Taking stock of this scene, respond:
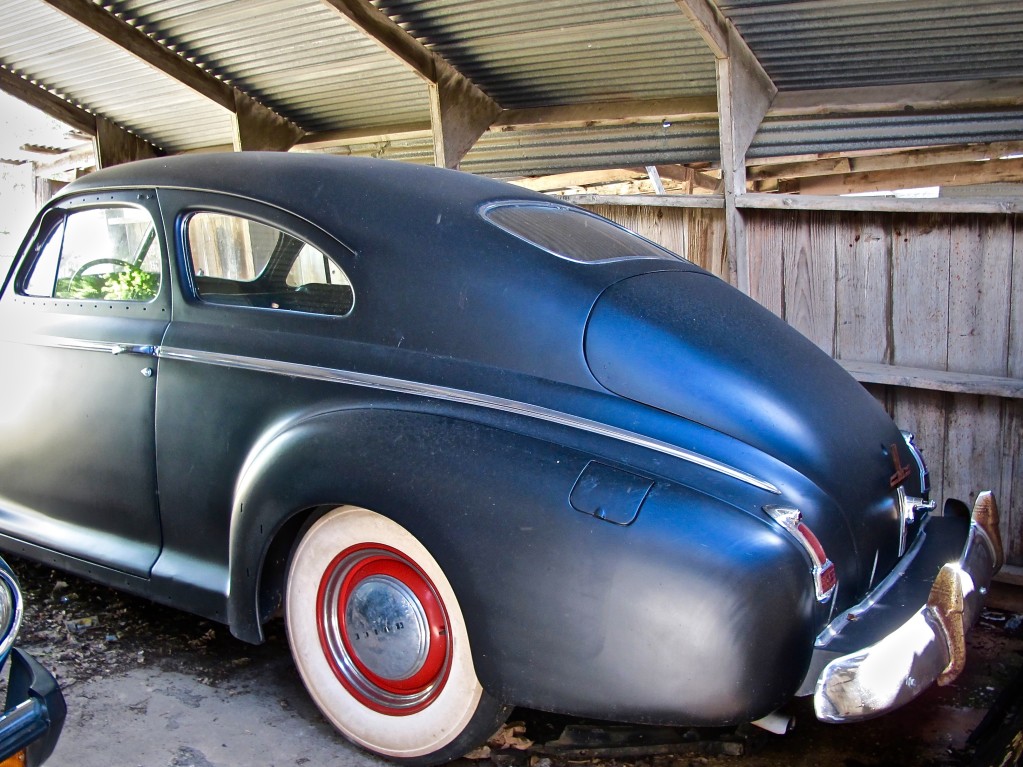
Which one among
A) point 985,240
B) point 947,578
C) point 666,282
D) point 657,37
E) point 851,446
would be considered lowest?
point 947,578

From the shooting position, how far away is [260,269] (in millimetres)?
3105

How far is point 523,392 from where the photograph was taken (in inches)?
98.3

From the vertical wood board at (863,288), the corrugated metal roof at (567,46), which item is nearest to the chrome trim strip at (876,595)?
the vertical wood board at (863,288)

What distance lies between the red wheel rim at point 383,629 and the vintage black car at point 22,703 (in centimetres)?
86

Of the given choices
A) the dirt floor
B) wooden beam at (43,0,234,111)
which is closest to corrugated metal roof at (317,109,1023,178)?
wooden beam at (43,0,234,111)

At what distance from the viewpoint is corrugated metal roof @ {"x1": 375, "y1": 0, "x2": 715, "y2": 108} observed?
4.98 m

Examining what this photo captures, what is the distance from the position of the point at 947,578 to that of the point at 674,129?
4.00 meters

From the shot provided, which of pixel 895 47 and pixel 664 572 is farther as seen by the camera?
pixel 895 47

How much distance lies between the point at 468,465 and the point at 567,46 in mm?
3689

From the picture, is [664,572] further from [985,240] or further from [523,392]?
[985,240]

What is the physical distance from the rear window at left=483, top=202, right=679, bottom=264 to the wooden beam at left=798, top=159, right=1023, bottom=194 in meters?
5.15

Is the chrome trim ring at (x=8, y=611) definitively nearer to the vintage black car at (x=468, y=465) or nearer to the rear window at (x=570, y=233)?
the vintage black car at (x=468, y=465)

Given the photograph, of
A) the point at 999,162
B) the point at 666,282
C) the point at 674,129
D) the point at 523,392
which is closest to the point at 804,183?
the point at 999,162

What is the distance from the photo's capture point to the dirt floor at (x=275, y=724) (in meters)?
2.79
